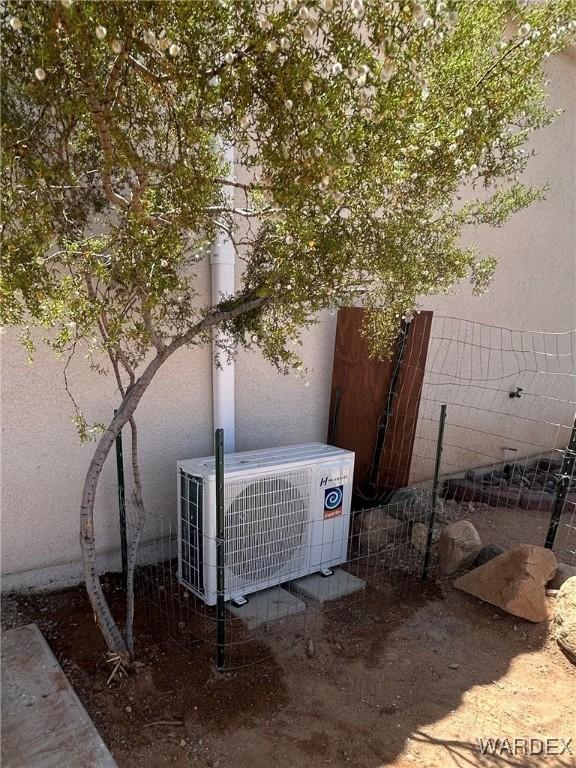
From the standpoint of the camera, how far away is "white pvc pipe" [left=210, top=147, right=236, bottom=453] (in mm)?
3730

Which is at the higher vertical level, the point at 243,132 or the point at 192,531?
the point at 243,132

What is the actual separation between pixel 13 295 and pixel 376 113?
5.43 feet

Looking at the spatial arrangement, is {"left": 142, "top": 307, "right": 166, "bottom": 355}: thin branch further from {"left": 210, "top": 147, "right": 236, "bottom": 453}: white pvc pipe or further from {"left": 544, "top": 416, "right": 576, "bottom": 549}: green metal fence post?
{"left": 544, "top": 416, "right": 576, "bottom": 549}: green metal fence post

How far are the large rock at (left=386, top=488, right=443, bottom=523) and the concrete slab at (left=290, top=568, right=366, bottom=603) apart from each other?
853mm

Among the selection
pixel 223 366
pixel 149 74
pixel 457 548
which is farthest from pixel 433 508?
pixel 149 74

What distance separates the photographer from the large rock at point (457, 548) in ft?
13.5

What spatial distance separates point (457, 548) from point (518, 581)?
598 mm

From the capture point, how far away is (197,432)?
4051 mm

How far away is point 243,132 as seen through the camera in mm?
2115

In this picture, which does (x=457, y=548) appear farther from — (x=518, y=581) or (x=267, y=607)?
(x=267, y=607)

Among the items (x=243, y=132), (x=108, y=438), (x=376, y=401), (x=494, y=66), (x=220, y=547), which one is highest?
(x=494, y=66)

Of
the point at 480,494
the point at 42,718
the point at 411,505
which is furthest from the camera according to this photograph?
the point at 480,494

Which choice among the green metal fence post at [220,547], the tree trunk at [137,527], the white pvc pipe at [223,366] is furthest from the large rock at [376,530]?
the tree trunk at [137,527]

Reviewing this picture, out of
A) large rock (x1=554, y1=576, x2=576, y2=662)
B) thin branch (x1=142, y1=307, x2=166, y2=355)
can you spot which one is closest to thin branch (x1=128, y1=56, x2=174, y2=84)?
thin branch (x1=142, y1=307, x2=166, y2=355)
